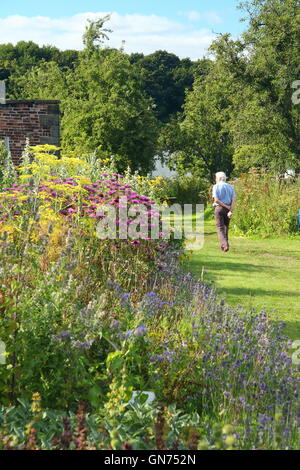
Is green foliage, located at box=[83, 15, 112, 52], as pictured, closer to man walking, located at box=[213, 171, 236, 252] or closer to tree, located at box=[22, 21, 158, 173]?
tree, located at box=[22, 21, 158, 173]

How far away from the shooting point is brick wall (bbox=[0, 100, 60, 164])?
17062 mm

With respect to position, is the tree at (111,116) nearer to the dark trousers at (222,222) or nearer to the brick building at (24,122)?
the brick building at (24,122)

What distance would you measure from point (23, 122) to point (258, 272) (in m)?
9.37

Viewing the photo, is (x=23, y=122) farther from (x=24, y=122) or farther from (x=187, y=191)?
(x=187, y=191)

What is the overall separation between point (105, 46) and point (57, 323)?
26918 mm

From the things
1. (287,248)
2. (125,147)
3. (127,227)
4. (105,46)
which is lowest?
(287,248)

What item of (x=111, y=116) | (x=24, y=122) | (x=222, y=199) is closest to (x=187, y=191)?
(x=111, y=116)

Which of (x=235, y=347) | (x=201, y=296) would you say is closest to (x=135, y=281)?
(x=201, y=296)

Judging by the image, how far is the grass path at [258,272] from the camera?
773 centimetres

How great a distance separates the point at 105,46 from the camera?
29.3 meters

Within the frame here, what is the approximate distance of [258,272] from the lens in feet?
34.0

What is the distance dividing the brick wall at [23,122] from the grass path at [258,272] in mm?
5738

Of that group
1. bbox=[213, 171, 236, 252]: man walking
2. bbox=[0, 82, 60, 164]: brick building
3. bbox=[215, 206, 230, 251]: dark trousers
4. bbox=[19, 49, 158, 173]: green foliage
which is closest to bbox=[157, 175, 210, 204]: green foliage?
bbox=[19, 49, 158, 173]: green foliage
